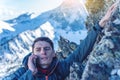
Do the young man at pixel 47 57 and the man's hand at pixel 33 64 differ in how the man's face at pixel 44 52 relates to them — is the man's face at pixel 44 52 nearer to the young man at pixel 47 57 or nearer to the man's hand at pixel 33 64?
the young man at pixel 47 57

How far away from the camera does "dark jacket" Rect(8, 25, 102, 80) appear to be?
30.5 feet

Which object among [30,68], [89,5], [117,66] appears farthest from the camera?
[89,5]

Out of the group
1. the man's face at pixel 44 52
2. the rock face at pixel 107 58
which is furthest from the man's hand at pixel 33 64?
the rock face at pixel 107 58

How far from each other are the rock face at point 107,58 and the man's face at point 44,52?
40.9 inches

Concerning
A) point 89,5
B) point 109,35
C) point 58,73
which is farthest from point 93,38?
point 89,5

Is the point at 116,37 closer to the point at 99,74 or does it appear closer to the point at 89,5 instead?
the point at 99,74

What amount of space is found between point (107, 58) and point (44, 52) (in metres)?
1.64

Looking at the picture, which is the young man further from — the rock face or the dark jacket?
the rock face

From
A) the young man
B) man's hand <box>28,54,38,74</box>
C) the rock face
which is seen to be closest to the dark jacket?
the young man

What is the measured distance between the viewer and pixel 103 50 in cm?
866

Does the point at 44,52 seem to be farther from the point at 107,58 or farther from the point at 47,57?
the point at 107,58

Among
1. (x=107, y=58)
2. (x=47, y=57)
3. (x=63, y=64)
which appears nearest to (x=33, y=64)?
(x=47, y=57)

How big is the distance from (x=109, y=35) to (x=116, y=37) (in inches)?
7.4

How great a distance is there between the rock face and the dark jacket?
494mm
